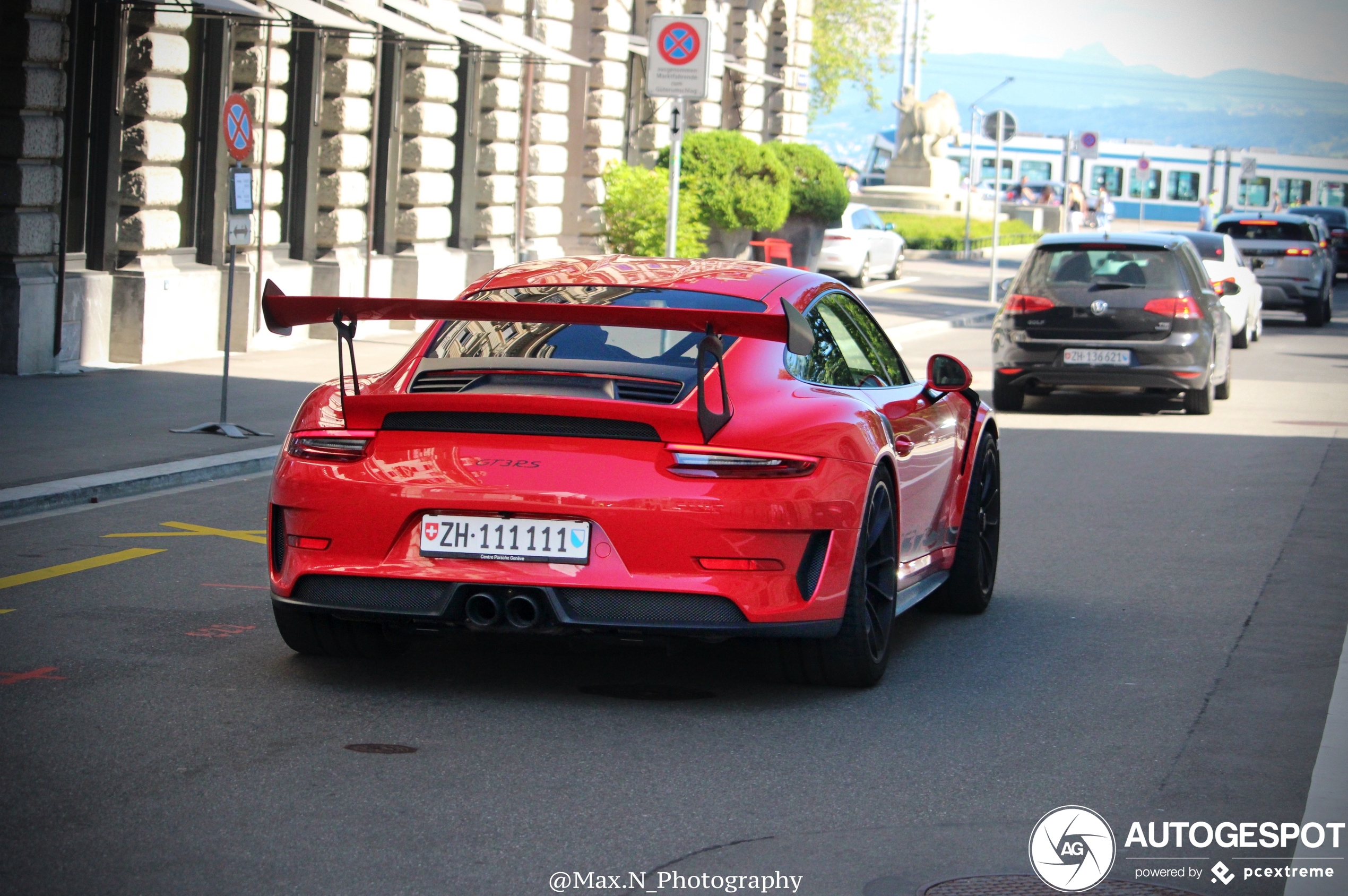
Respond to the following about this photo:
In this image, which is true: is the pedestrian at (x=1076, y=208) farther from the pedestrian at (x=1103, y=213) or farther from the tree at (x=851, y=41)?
the tree at (x=851, y=41)

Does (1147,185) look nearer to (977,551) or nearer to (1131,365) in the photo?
(1131,365)

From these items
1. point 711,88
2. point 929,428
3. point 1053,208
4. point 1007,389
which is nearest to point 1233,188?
point 1053,208

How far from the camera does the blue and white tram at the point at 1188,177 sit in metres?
67.1

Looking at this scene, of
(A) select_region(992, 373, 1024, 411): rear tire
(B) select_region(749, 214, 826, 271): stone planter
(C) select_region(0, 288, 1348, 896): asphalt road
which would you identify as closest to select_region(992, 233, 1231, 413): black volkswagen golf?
(A) select_region(992, 373, 1024, 411): rear tire

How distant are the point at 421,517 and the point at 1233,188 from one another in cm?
6819

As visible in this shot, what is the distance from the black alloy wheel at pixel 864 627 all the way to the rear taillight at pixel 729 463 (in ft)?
1.45

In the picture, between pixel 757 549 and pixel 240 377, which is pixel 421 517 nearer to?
pixel 757 549

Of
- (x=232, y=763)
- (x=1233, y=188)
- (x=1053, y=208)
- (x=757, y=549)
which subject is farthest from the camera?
(x=1233, y=188)

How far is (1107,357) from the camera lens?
16250mm

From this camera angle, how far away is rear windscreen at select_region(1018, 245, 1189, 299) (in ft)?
53.4

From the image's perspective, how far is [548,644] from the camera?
674cm

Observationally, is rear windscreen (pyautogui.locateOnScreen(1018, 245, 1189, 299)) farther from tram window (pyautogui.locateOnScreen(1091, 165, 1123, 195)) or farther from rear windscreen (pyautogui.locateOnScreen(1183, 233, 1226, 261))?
tram window (pyautogui.locateOnScreen(1091, 165, 1123, 195))

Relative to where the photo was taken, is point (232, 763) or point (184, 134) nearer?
point (232, 763)

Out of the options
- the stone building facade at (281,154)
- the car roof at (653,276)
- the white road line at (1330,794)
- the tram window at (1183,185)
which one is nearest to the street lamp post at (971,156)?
the tram window at (1183,185)
